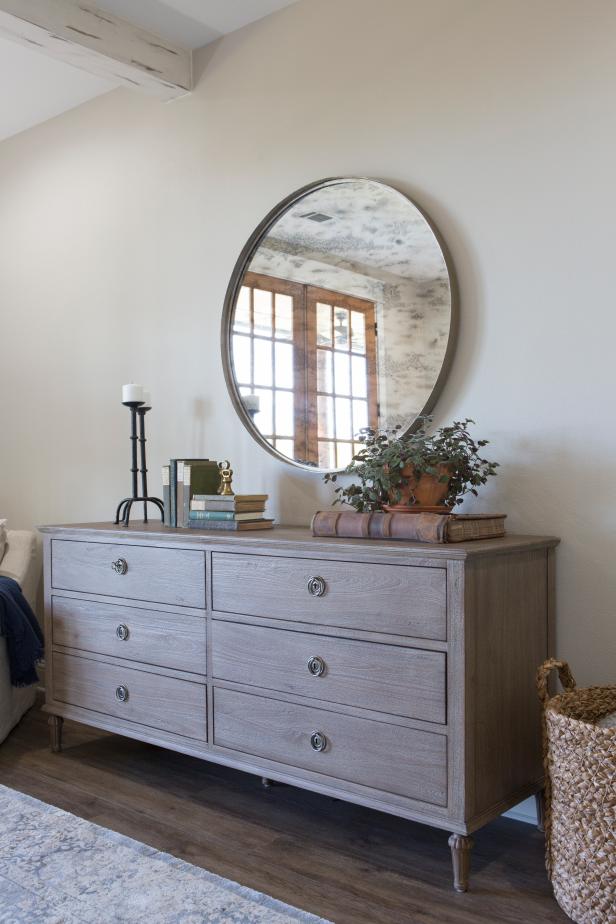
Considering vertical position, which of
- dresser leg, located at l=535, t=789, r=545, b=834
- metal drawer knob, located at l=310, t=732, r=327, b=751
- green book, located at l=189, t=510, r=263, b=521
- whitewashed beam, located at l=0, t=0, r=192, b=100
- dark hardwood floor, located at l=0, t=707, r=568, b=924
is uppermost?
whitewashed beam, located at l=0, t=0, r=192, b=100

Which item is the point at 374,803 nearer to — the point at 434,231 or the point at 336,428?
the point at 336,428

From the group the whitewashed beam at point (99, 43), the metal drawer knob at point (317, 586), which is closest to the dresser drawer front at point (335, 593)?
the metal drawer knob at point (317, 586)

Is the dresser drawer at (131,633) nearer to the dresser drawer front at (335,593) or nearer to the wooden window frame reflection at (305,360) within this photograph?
the dresser drawer front at (335,593)

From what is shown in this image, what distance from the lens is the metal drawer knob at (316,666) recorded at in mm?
2082

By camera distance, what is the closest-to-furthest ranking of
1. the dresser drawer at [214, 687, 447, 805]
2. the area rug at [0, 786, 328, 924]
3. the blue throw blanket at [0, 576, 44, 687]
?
1. the area rug at [0, 786, 328, 924]
2. the dresser drawer at [214, 687, 447, 805]
3. the blue throw blanket at [0, 576, 44, 687]

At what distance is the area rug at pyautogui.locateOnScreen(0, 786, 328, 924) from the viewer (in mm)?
1788

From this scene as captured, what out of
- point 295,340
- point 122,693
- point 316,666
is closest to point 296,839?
point 316,666

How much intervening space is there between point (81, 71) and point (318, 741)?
2704mm

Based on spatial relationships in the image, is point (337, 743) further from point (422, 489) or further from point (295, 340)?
point (295, 340)

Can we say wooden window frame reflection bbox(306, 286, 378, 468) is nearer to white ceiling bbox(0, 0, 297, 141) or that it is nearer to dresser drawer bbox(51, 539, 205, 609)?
dresser drawer bbox(51, 539, 205, 609)

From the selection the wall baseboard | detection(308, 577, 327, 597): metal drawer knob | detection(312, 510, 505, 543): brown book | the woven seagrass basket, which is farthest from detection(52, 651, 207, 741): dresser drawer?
the woven seagrass basket

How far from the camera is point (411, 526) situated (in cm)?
203

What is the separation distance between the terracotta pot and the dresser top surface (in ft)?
0.54

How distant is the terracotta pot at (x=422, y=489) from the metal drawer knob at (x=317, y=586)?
0.30 metres
